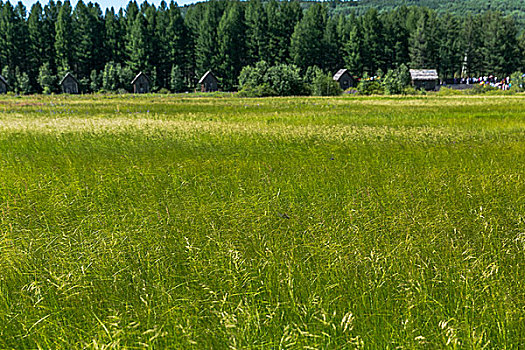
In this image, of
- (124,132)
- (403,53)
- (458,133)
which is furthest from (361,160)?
(403,53)

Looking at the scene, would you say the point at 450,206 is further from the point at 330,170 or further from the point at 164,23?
the point at 164,23

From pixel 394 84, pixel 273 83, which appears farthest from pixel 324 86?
pixel 394 84

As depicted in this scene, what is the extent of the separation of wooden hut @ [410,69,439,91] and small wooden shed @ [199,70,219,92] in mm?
42375

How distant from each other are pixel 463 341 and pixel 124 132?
12.7 metres

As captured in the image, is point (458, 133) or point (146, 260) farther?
point (458, 133)

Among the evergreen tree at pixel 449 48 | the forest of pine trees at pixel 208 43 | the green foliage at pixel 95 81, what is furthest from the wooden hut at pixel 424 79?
the green foliage at pixel 95 81

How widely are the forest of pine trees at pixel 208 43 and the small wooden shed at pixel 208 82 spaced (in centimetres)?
211

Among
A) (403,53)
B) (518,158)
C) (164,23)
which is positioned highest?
(164,23)

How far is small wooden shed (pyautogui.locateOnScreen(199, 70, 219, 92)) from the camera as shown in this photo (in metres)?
89.8

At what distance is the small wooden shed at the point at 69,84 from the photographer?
81669 mm

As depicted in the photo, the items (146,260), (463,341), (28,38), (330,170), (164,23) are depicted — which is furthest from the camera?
(164,23)

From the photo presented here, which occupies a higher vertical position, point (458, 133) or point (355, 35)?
point (355, 35)

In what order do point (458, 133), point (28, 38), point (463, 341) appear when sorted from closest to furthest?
point (463, 341), point (458, 133), point (28, 38)

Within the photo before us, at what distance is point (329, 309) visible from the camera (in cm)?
318
